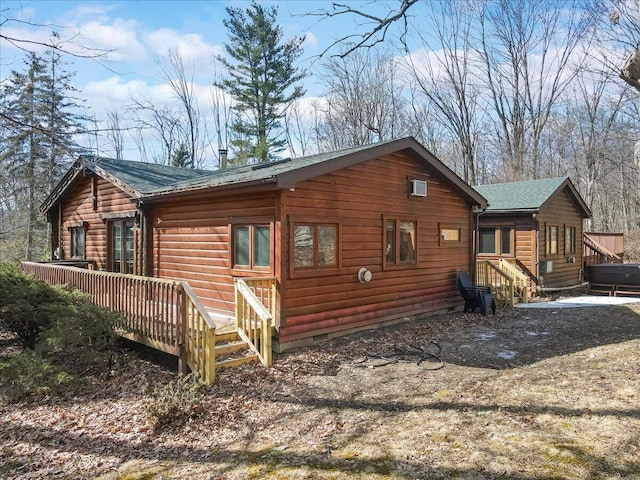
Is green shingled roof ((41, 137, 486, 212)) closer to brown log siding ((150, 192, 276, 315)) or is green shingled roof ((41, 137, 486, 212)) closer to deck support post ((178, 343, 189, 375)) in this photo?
brown log siding ((150, 192, 276, 315))

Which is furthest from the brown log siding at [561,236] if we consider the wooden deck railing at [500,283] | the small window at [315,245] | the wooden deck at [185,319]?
the wooden deck at [185,319]

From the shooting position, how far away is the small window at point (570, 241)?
16547 millimetres

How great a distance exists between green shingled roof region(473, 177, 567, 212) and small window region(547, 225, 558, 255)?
128cm

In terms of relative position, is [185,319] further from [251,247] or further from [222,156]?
[222,156]

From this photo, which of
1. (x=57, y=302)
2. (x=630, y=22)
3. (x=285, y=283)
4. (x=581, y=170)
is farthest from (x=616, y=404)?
(x=581, y=170)

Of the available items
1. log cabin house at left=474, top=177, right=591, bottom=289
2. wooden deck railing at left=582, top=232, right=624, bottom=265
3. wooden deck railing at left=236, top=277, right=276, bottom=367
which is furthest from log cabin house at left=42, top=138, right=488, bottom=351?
wooden deck railing at left=582, top=232, right=624, bottom=265

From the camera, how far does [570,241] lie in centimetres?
1694

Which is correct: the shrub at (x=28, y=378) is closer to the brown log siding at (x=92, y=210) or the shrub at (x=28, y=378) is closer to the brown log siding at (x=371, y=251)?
the brown log siding at (x=371, y=251)

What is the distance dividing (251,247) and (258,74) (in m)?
21.6

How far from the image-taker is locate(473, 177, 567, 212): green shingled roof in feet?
47.6

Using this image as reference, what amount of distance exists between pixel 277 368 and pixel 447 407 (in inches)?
104

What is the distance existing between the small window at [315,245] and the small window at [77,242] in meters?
9.14

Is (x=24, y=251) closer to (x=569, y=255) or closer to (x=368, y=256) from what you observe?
(x=368, y=256)

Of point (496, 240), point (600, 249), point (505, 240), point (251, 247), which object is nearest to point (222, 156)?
point (496, 240)
